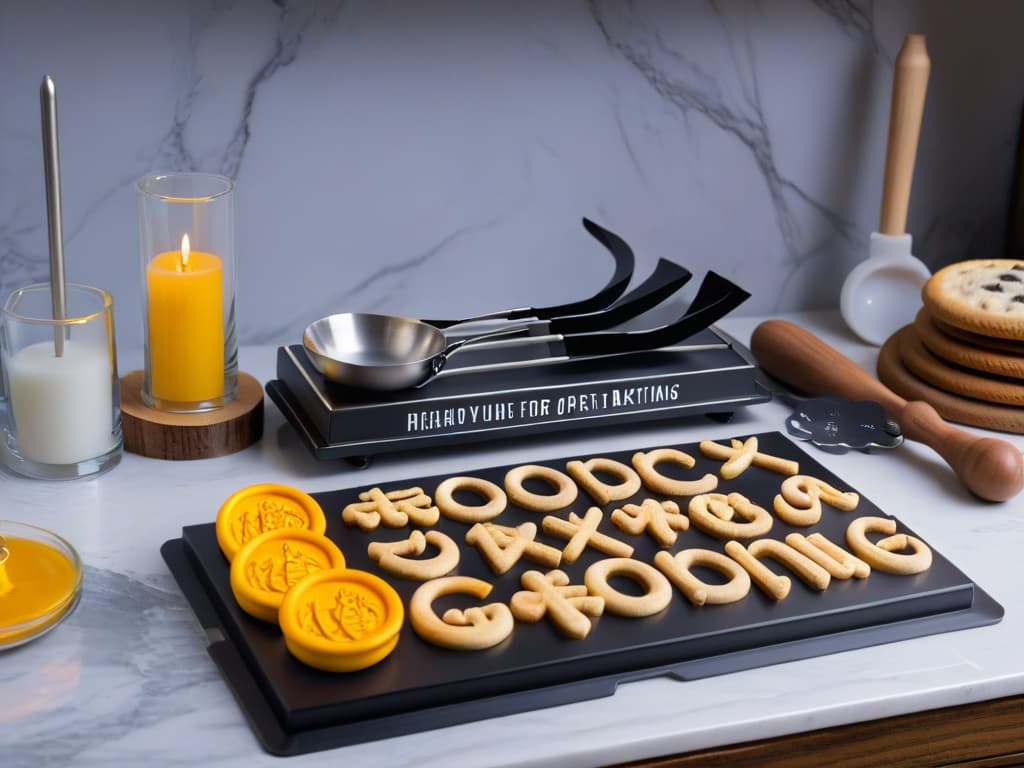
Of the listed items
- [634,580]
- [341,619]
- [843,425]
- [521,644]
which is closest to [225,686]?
[341,619]

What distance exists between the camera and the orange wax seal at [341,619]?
0.77m

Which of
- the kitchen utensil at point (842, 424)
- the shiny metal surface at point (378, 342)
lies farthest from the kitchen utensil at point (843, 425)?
the shiny metal surface at point (378, 342)

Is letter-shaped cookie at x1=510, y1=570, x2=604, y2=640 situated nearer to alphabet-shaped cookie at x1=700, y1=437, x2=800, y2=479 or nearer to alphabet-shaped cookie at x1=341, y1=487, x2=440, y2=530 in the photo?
alphabet-shaped cookie at x1=341, y1=487, x2=440, y2=530

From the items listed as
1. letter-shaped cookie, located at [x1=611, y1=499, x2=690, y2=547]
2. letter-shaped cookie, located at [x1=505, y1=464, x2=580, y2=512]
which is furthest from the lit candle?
letter-shaped cookie, located at [x1=611, y1=499, x2=690, y2=547]

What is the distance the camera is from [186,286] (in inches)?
42.1

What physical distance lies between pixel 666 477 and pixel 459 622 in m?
0.31

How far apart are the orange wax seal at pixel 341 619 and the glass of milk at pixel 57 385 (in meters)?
0.32

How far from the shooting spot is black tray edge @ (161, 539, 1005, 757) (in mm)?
Answer: 752

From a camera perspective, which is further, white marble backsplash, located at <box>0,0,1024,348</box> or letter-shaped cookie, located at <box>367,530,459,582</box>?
white marble backsplash, located at <box>0,0,1024,348</box>

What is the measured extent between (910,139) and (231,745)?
1.05m

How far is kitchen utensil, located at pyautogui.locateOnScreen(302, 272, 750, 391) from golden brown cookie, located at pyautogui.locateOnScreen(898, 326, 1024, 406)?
22cm

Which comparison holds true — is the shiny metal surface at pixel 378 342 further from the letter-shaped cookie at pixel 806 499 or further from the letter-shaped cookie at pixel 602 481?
the letter-shaped cookie at pixel 806 499

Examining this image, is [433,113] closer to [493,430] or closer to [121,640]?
[493,430]

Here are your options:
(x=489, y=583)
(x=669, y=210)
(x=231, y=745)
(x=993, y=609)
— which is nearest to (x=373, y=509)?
(x=489, y=583)
